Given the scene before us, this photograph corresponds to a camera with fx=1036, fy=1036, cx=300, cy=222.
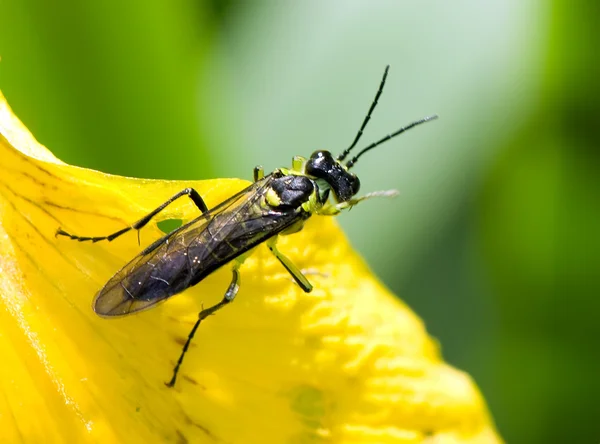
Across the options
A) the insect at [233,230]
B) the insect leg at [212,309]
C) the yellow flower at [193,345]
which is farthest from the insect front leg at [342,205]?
the insect leg at [212,309]

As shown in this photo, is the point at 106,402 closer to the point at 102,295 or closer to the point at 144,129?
the point at 102,295

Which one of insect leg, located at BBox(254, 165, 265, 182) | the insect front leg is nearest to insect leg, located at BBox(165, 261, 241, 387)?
the insect front leg

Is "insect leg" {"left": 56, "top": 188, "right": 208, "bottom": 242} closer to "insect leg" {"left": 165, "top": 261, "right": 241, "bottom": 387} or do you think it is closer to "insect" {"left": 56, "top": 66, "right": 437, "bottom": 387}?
"insect" {"left": 56, "top": 66, "right": 437, "bottom": 387}

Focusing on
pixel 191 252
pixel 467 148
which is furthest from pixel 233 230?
pixel 467 148

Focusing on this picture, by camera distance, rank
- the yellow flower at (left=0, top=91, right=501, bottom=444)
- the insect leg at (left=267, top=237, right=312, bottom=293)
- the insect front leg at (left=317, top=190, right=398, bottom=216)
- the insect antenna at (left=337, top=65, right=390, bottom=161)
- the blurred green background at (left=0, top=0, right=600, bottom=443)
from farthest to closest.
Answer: the blurred green background at (left=0, top=0, right=600, bottom=443) → the insect antenna at (left=337, top=65, right=390, bottom=161) → the insect front leg at (left=317, top=190, right=398, bottom=216) → the insect leg at (left=267, top=237, right=312, bottom=293) → the yellow flower at (left=0, top=91, right=501, bottom=444)

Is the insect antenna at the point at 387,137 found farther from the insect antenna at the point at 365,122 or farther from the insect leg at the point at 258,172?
the insect leg at the point at 258,172

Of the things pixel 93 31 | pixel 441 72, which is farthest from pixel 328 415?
pixel 441 72
